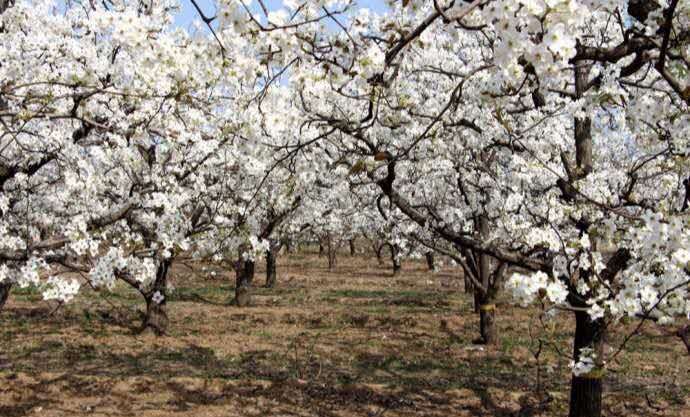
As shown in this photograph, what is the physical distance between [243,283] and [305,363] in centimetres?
1022

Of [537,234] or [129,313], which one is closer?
[537,234]

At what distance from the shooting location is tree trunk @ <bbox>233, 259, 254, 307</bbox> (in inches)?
898

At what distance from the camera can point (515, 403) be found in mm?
10180

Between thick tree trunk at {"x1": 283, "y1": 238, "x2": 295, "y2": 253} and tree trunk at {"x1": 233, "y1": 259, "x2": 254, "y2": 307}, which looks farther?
thick tree trunk at {"x1": 283, "y1": 238, "x2": 295, "y2": 253}

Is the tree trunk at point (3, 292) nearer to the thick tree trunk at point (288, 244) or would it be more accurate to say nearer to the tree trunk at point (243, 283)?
the tree trunk at point (243, 283)

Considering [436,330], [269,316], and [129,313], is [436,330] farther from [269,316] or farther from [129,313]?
[129,313]

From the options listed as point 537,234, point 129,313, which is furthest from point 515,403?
point 129,313

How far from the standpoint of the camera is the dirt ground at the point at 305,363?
9.97m

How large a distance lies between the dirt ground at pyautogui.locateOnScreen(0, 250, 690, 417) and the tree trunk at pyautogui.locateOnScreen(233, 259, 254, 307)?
26.2 inches

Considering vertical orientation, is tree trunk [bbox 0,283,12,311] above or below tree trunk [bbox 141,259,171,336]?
above

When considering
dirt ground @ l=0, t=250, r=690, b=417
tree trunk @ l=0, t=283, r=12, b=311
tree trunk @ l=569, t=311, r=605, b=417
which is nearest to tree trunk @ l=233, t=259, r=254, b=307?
dirt ground @ l=0, t=250, r=690, b=417

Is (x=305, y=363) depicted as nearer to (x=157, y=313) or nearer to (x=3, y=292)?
(x=157, y=313)

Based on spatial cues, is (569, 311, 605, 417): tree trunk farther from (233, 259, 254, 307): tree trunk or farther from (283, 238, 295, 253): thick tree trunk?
(283, 238, 295, 253): thick tree trunk

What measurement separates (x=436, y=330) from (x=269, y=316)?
541 cm
